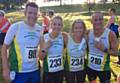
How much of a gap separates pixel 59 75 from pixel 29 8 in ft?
4.54

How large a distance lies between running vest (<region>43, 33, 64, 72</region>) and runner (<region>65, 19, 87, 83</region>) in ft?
0.54

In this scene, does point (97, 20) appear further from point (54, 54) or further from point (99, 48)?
point (54, 54)

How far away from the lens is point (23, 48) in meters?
5.00

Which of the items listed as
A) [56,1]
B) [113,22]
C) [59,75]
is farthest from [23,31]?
[56,1]

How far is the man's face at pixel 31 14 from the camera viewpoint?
4922mm

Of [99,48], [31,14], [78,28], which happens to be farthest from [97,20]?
[31,14]

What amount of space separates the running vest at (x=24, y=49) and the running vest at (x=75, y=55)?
31.4 inches

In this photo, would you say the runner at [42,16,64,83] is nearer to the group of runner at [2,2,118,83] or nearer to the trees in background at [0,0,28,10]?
the group of runner at [2,2,118,83]

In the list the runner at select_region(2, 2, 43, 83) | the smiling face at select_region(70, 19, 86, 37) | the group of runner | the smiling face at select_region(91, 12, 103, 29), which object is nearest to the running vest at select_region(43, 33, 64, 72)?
the group of runner

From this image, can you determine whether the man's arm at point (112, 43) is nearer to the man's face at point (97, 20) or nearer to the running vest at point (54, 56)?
the man's face at point (97, 20)

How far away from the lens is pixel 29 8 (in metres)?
4.95

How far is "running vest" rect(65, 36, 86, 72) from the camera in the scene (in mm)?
5727

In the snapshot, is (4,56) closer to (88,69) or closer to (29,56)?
(29,56)

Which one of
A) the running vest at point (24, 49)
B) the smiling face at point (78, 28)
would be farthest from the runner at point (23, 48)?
the smiling face at point (78, 28)
